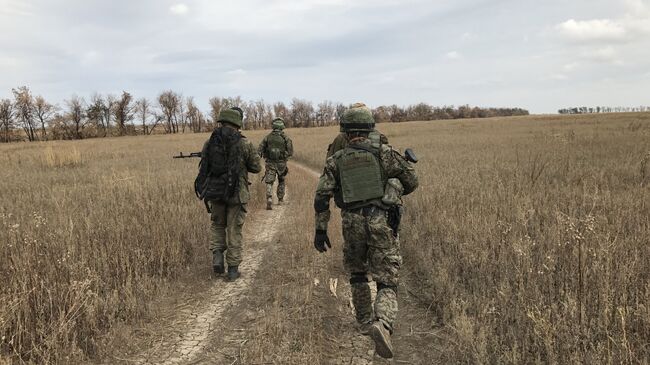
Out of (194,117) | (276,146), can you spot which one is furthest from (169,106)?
(276,146)

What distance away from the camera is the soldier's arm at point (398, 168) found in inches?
154

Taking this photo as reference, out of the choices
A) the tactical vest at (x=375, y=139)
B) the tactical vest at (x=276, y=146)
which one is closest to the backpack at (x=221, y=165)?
the tactical vest at (x=375, y=139)

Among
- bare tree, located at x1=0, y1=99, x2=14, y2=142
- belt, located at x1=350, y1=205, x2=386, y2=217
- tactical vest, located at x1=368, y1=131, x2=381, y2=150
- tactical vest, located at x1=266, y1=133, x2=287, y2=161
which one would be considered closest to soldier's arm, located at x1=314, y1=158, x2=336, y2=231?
belt, located at x1=350, y1=205, x2=386, y2=217

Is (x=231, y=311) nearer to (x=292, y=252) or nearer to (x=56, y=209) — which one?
(x=292, y=252)

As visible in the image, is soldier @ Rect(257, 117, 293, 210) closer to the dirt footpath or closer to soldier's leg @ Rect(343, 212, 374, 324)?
the dirt footpath

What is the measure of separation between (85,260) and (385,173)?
3.67m

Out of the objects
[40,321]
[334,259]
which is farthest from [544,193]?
[40,321]

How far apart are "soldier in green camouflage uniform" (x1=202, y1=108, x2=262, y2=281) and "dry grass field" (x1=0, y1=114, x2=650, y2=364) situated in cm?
47

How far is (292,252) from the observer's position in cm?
652

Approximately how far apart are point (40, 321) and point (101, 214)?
3.95m

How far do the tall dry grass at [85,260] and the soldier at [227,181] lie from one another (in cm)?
67

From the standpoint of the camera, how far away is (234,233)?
5.80 meters

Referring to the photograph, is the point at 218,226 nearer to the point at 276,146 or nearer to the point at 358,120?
the point at 358,120

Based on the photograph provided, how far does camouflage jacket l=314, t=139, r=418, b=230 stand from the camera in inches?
154
